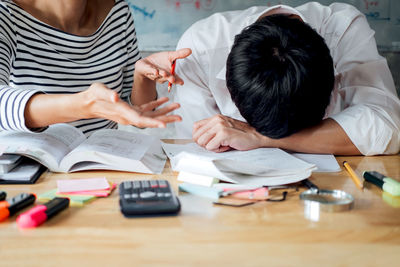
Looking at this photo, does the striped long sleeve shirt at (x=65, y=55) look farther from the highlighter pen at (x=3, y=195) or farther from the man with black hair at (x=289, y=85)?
the highlighter pen at (x=3, y=195)

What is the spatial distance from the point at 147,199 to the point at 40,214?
7.1 inches

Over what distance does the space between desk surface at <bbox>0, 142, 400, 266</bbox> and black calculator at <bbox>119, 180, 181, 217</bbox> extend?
0.02m

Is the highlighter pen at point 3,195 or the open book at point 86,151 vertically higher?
the highlighter pen at point 3,195

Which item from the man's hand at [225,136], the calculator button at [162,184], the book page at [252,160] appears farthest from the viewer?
the man's hand at [225,136]

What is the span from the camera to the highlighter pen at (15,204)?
0.80m

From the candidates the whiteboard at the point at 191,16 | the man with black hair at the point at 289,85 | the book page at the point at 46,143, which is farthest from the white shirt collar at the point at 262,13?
the whiteboard at the point at 191,16

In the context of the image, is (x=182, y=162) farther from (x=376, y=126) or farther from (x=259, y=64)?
(x=376, y=126)

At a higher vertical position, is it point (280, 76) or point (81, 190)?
point (280, 76)

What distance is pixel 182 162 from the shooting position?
3.37ft

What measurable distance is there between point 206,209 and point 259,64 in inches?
16.9

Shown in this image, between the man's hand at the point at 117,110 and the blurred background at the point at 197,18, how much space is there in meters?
1.96

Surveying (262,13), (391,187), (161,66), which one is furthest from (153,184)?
(262,13)

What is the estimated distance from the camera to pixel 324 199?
921 millimetres

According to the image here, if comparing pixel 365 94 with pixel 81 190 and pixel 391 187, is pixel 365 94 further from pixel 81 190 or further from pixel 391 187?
pixel 81 190
